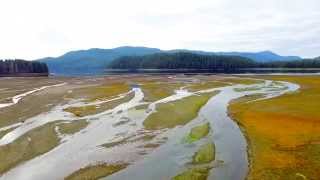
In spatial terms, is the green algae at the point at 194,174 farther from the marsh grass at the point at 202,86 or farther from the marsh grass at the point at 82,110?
the marsh grass at the point at 202,86

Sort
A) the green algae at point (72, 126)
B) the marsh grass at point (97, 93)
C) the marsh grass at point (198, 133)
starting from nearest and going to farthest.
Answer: the marsh grass at point (198, 133) → the green algae at point (72, 126) → the marsh grass at point (97, 93)

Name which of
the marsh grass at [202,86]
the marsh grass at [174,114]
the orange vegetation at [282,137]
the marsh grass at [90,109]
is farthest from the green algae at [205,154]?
the marsh grass at [202,86]

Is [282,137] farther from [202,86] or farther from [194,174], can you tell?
[202,86]

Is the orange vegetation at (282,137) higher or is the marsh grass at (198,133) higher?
the orange vegetation at (282,137)

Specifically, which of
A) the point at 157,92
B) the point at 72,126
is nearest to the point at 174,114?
the point at 72,126

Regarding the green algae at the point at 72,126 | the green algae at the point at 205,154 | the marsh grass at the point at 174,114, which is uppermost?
the green algae at the point at 205,154

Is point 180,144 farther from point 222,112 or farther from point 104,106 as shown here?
point 104,106

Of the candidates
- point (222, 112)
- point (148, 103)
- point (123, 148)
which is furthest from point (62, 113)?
point (123, 148)
